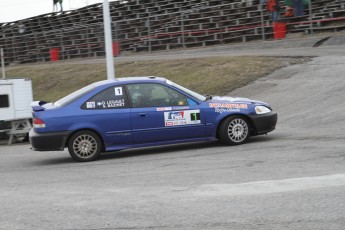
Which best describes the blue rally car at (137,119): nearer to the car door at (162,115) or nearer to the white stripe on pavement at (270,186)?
the car door at (162,115)

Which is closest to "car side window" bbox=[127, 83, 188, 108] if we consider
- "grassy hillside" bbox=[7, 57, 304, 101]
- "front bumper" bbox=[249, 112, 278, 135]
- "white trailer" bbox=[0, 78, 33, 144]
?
"front bumper" bbox=[249, 112, 278, 135]

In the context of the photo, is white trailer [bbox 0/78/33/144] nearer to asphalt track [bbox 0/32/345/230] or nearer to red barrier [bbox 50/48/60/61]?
asphalt track [bbox 0/32/345/230]

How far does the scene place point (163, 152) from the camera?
10.2 metres

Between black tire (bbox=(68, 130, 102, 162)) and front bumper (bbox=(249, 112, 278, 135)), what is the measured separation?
9.53 feet

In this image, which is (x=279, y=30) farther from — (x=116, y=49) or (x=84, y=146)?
(x=84, y=146)

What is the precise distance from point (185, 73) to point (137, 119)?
407 inches

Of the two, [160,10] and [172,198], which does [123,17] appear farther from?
[172,198]

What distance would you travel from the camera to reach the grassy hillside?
58.2 ft

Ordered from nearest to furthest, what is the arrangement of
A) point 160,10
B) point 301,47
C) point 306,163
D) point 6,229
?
point 6,229 < point 306,163 < point 301,47 < point 160,10

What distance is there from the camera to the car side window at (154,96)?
995 cm

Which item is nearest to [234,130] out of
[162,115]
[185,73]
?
[162,115]

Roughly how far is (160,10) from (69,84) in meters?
20.1

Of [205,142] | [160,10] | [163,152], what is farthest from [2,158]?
[160,10]

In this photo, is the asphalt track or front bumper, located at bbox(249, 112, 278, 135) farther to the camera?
front bumper, located at bbox(249, 112, 278, 135)
